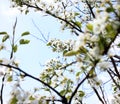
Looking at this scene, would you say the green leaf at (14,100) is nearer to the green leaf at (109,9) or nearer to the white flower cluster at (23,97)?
the white flower cluster at (23,97)

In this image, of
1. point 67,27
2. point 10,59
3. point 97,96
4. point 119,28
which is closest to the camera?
point 119,28

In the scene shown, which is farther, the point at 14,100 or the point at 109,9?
the point at 14,100

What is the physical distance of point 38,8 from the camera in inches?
299

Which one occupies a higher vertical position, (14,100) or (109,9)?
(109,9)

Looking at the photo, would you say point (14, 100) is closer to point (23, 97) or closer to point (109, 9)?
point (23, 97)

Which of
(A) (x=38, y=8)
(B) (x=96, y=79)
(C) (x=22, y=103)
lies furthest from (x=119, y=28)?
(A) (x=38, y=8)

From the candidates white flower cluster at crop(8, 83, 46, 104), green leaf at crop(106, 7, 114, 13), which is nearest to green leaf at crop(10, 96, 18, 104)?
white flower cluster at crop(8, 83, 46, 104)

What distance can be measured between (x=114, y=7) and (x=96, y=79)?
1.78 ft

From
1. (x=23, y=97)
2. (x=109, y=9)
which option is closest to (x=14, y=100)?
(x=23, y=97)

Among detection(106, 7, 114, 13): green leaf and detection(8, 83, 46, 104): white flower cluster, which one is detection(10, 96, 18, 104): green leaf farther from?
detection(106, 7, 114, 13): green leaf

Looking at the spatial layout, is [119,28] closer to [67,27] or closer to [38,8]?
[67,27]

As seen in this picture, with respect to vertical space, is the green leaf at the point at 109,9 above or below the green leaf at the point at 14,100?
above

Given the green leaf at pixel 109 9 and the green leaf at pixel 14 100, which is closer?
the green leaf at pixel 109 9

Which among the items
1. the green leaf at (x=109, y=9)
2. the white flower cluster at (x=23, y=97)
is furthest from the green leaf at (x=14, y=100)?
the green leaf at (x=109, y=9)
